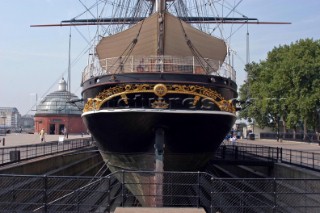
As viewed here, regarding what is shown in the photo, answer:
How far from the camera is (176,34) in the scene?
1512cm

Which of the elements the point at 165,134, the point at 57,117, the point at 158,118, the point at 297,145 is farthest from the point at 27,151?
the point at 57,117

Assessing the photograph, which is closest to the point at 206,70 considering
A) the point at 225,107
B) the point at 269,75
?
the point at 225,107

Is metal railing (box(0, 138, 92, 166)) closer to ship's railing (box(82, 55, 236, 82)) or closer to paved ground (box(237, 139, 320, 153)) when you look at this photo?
ship's railing (box(82, 55, 236, 82))

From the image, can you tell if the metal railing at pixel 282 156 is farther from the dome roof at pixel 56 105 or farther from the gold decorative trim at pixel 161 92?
the dome roof at pixel 56 105

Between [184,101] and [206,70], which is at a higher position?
[206,70]

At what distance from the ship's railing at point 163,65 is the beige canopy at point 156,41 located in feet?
1.33

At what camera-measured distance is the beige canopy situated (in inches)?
589

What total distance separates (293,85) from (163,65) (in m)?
40.9

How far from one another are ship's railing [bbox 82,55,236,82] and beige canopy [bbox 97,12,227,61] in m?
0.40

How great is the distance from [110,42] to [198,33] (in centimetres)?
346

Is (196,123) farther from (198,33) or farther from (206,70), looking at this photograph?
(198,33)

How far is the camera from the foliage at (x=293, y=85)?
48.2 meters

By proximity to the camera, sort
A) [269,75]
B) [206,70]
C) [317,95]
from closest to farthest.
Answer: [206,70]
[317,95]
[269,75]

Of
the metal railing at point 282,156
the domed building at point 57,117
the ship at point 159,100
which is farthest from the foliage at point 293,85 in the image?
the domed building at point 57,117
